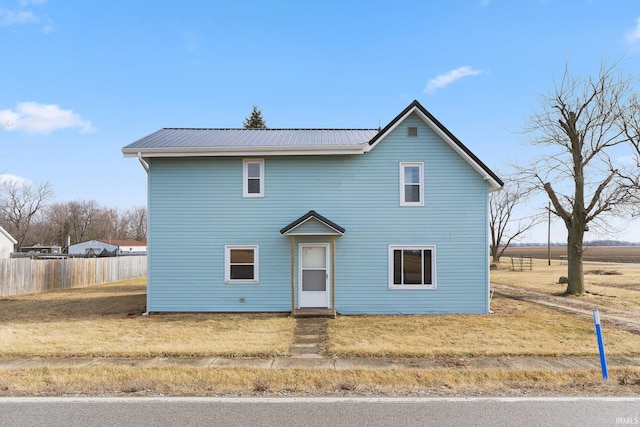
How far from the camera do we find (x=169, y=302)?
14430 mm

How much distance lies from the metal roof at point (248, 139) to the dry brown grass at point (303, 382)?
26.9 feet

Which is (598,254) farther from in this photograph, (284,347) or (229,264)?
(284,347)

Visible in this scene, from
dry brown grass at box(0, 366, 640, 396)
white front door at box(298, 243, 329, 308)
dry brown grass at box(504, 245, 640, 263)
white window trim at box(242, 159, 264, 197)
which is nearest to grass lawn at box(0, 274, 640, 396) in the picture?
dry brown grass at box(0, 366, 640, 396)

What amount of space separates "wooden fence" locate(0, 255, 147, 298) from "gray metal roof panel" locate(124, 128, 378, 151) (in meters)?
11.3

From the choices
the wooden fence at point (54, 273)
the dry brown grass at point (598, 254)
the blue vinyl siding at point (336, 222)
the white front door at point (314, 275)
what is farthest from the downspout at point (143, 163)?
the dry brown grass at point (598, 254)

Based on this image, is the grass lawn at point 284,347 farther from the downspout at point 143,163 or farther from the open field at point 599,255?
the open field at point 599,255

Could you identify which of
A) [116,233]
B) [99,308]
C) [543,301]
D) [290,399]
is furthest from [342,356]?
[116,233]

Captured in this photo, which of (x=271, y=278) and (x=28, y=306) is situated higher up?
(x=271, y=278)

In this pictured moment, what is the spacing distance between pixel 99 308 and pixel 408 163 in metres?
12.4

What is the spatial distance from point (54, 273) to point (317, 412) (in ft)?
78.2

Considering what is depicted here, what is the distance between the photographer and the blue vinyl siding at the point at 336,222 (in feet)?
47.1

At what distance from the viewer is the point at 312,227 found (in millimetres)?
13867

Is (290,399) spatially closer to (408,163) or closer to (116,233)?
(408,163)

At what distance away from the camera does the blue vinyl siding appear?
14367 mm
